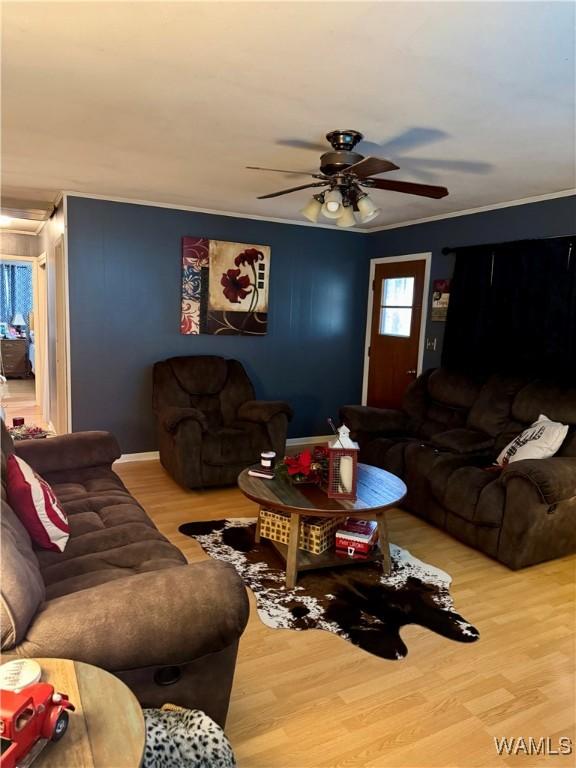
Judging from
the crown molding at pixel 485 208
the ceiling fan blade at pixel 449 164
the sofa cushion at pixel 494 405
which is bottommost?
the sofa cushion at pixel 494 405

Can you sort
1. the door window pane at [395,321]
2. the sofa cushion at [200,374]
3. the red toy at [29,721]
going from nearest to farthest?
the red toy at [29,721], the sofa cushion at [200,374], the door window pane at [395,321]

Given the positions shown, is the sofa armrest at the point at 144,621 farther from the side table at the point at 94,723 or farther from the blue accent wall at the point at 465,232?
the blue accent wall at the point at 465,232

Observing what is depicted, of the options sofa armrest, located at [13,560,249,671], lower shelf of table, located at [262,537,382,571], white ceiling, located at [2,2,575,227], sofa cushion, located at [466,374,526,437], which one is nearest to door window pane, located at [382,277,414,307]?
sofa cushion, located at [466,374,526,437]

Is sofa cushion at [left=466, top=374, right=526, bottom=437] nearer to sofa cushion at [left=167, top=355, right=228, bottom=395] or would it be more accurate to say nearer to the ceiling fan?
the ceiling fan

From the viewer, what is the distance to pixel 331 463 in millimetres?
2787

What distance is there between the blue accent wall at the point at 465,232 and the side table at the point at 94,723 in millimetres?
3972

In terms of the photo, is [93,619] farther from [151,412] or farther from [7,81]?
[151,412]

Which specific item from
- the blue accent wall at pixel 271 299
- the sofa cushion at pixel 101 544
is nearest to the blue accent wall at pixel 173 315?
the blue accent wall at pixel 271 299

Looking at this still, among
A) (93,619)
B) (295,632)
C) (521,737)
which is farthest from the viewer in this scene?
(295,632)

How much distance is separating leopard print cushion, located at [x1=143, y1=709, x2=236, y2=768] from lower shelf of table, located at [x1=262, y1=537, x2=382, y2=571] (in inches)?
51.6

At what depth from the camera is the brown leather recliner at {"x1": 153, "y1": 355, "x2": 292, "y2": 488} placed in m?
3.94

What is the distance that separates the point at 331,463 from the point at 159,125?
199 centimetres

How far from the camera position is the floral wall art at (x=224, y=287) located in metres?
4.80

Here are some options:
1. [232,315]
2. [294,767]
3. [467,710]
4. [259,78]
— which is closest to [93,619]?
[294,767]
